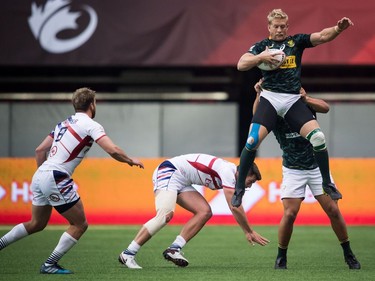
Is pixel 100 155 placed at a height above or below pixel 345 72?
below

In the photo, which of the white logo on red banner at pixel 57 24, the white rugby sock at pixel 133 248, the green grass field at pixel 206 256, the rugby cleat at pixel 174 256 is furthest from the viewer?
the white logo on red banner at pixel 57 24

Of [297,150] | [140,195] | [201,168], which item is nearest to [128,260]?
[201,168]

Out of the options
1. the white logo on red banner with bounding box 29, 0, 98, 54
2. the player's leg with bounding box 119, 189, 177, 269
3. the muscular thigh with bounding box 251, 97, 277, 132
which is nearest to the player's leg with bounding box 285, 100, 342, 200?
the muscular thigh with bounding box 251, 97, 277, 132

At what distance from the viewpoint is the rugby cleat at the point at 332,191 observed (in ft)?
34.9

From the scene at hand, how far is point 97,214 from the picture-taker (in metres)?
18.2

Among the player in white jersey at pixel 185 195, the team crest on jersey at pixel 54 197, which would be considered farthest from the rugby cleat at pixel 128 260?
the team crest on jersey at pixel 54 197

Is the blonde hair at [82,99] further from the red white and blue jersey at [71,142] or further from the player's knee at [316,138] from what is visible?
the player's knee at [316,138]

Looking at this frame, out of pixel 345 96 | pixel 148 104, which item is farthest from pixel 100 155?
pixel 345 96

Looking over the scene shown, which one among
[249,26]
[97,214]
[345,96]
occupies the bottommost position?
[97,214]

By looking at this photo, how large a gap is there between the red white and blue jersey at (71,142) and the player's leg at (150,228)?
1105 millimetres

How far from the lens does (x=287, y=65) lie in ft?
34.8

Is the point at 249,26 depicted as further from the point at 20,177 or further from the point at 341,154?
the point at 20,177

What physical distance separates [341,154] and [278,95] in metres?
12.6

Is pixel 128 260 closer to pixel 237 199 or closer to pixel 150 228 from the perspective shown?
pixel 150 228
